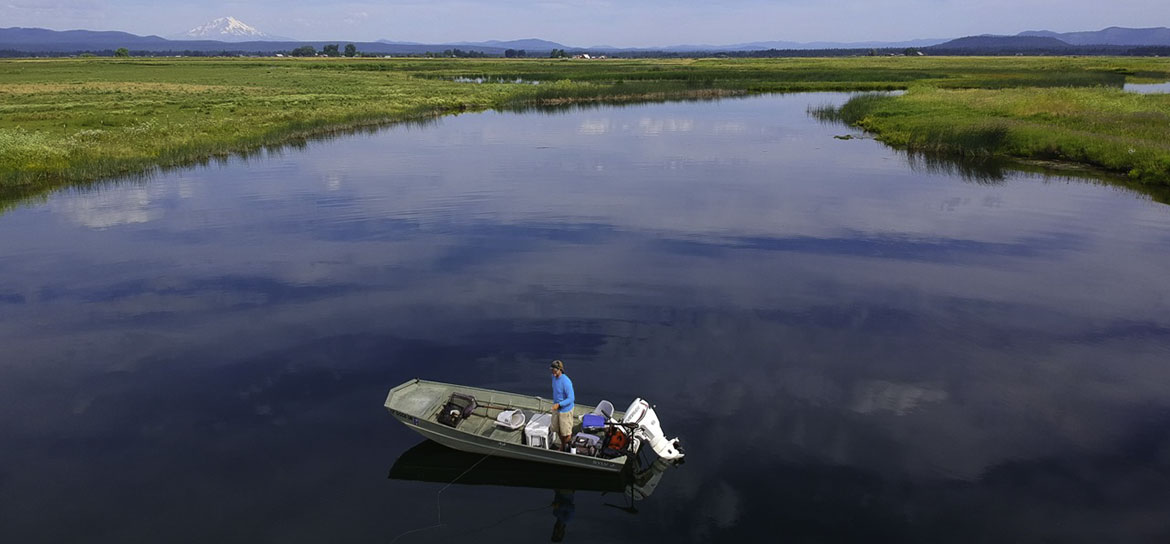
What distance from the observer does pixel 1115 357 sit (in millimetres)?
23781

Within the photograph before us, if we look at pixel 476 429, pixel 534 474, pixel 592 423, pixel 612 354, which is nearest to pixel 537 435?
pixel 534 474

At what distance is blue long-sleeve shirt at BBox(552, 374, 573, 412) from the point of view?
1806 cm

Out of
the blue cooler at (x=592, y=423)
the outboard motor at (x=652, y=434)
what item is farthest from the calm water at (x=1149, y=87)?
the blue cooler at (x=592, y=423)

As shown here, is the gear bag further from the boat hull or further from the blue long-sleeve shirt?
the blue long-sleeve shirt

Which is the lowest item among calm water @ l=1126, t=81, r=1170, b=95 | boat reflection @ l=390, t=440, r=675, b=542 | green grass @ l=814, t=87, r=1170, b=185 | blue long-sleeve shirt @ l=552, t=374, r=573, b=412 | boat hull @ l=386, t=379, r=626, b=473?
boat reflection @ l=390, t=440, r=675, b=542

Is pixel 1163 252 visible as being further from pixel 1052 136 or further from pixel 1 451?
pixel 1 451

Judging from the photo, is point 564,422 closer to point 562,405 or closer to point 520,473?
point 562,405

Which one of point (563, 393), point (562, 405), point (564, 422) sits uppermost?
point (563, 393)

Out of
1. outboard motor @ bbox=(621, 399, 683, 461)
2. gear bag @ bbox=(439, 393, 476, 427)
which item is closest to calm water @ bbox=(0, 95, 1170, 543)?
outboard motor @ bbox=(621, 399, 683, 461)

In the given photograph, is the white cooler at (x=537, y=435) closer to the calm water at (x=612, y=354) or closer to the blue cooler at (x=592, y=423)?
the blue cooler at (x=592, y=423)

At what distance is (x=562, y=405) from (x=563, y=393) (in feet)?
1.08

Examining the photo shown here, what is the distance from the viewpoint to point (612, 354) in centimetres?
2458

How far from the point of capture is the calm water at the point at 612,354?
669 inches

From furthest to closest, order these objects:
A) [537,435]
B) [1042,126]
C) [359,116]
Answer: [359,116] → [1042,126] → [537,435]
